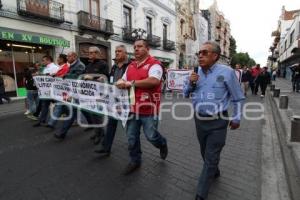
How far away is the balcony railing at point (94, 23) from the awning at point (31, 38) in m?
2.08

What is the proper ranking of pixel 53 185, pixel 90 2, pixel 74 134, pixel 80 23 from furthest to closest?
pixel 90 2
pixel 80 23
pixel 74 134
pixel 53 185

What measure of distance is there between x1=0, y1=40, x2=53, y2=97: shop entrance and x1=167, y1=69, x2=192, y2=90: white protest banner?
703 centimetres

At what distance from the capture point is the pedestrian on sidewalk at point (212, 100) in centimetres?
265

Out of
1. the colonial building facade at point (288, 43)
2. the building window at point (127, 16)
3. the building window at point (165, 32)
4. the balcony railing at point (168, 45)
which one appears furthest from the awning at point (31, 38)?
the colonial building facade at point (288, 43)

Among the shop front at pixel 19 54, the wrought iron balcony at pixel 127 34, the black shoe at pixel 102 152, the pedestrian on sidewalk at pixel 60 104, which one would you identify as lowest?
the black shoe at pixel 102 152

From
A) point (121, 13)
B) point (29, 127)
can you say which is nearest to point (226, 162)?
point (29, 127)

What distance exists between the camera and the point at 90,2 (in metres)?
16.8

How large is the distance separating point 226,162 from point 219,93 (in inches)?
68.5

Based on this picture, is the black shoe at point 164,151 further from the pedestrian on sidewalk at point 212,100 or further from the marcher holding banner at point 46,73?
the marcher holding banner at point 46,73

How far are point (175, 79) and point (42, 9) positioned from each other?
8.08m

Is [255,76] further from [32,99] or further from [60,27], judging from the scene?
[32,99]

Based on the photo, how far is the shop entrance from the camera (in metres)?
12.2

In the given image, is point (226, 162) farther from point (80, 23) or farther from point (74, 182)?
point (80, 23)

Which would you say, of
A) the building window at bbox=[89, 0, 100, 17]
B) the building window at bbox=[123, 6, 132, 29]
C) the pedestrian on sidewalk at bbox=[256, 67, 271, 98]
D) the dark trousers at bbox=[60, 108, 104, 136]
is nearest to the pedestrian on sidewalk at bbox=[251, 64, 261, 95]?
the pedestrian on sidewalk at bbox=[256, 67, 271, 98]
